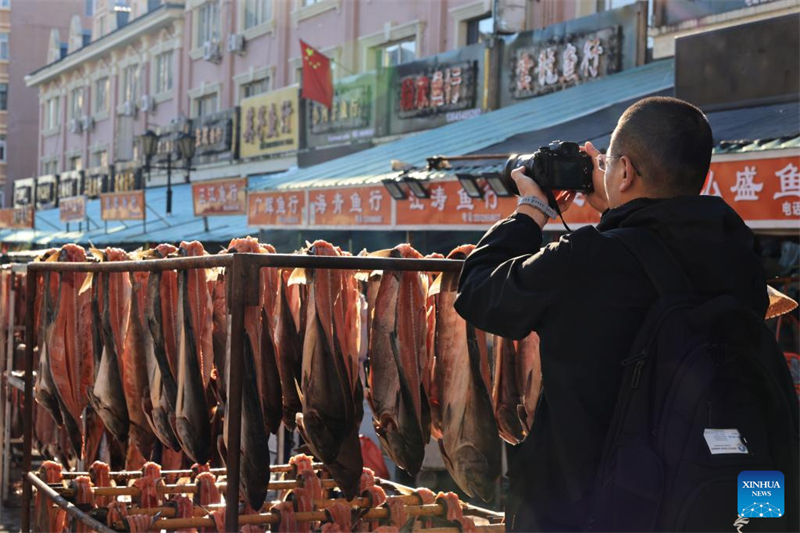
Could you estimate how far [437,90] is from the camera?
1655 centimetres

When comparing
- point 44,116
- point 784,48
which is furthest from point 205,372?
point 44,116

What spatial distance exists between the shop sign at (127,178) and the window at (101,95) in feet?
22.9

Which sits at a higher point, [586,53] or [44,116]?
[44,116]

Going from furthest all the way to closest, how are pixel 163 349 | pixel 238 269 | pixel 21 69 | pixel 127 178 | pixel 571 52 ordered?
pixel 21 69, pixel 127 178, pixel 571 52, pixel 163 349, pixel 238 269

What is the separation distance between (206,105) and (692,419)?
27141 mm

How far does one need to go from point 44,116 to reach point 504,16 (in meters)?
34.3

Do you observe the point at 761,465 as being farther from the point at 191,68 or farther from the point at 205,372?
the point at 191,68

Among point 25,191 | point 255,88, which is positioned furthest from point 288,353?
point 25,191

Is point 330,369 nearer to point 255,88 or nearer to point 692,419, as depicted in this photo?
point 692,419

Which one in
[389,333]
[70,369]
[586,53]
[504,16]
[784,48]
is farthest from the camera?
[504,16]

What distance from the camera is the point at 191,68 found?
2895 centimetres

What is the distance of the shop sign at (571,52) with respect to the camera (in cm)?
1327

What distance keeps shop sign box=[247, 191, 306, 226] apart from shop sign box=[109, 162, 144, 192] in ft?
53.5

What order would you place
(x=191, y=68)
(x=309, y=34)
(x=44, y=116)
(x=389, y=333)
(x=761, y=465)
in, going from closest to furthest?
(x=761, y=465), (x=389, y=333), (x=309, y=34), (x=191, y=68), (x=44, y=116)
